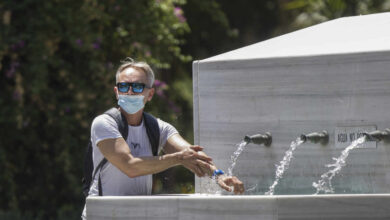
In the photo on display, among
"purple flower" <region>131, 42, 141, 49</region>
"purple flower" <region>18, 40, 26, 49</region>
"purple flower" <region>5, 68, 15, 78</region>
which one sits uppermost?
"purple flower" <region>131, 42, 141, 49</region>

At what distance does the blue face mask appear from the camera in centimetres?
555

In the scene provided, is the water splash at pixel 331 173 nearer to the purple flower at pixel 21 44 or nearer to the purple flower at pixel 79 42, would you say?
the purple flower at pixel 79 42

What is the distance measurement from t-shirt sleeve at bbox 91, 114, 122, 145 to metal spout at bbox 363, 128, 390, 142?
161cm

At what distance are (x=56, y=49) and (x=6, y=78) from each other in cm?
68

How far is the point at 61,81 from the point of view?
11898 mm

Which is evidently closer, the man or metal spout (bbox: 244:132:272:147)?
the man

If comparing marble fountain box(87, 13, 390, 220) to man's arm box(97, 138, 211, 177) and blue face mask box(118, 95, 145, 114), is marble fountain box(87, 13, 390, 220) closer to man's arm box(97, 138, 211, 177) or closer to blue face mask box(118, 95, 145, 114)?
man's arm box(97, 138, 211, 177)

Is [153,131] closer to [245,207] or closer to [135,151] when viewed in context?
[135,151]

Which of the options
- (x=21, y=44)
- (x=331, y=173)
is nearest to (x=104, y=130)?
(x=331, y=173)

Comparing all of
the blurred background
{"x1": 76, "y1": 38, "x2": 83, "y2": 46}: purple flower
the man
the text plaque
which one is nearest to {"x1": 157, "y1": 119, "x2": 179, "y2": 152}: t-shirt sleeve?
the man

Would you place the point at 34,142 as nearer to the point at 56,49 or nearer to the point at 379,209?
the point at 56,49

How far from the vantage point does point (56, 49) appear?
468 inches

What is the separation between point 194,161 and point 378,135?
129 centimetres

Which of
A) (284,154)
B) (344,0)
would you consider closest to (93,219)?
(284,154)
